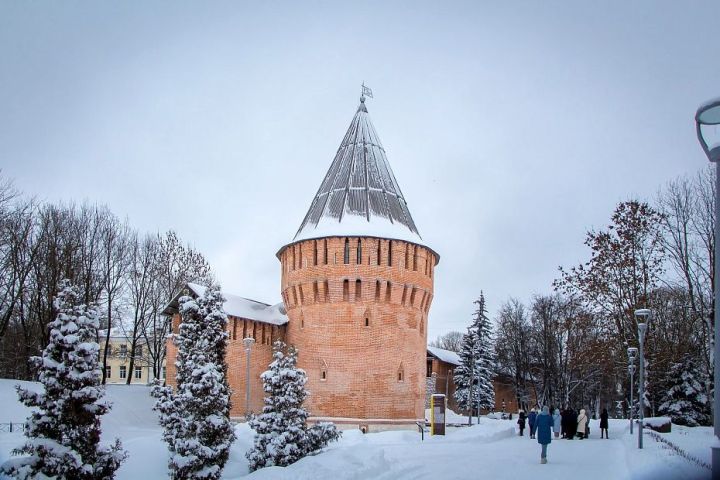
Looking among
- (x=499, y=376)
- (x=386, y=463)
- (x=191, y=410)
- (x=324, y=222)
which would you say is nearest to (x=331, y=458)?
(x=386, y=463)

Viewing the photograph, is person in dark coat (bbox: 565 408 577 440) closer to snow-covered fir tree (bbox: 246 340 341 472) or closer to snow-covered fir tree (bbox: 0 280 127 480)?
snow-covered fir tree (bbox: 246 340 341 472)

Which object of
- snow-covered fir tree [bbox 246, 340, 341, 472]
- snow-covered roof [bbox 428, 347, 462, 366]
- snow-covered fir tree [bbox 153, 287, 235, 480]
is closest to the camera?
snow-covered fir tree [bbox 153, 287, 235, 480]

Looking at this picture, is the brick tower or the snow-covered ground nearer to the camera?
the snow-covered ground

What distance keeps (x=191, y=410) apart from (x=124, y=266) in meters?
23.0

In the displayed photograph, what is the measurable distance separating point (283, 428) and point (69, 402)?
650 cm

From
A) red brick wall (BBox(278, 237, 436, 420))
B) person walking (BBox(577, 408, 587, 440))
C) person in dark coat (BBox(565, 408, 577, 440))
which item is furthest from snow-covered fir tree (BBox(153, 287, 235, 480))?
person walking (BBox(577, 408, 587, 440))

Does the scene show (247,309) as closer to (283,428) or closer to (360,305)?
(360,305)

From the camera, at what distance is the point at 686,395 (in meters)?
29.2

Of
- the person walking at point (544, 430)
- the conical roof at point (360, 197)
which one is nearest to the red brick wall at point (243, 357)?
the conical roof at point (360, 197)

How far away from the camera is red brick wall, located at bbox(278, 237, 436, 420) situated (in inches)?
1168

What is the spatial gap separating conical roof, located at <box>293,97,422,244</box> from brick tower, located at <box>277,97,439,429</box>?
0.20 ft

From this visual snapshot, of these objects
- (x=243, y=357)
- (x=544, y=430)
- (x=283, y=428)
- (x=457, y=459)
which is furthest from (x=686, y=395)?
(x=457, y=459)

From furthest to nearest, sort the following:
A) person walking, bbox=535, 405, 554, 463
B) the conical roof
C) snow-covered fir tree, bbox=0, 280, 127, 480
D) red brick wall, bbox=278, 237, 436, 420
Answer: the conical roof → red brick wall, bbox=278, 237, 436, 420 → snow-covered fir tree, bbox=0, 280, 127, 480 → person walking, bbox=535, 405, 554, 463

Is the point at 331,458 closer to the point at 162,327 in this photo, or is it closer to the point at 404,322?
the point at 404,322
